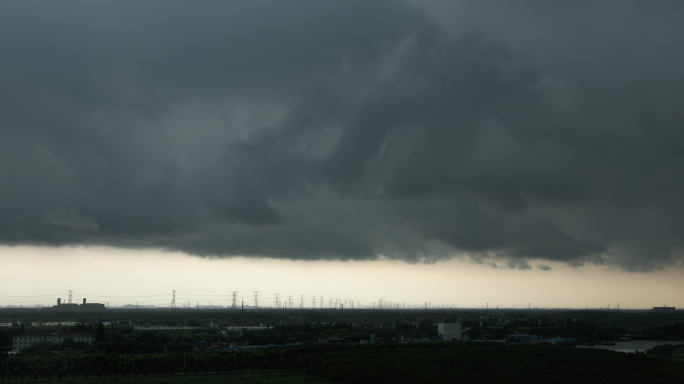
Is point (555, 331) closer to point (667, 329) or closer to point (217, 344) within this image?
point (667, 329)

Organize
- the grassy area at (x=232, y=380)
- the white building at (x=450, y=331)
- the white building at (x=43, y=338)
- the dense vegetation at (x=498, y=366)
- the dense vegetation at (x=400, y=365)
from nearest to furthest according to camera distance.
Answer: the dense vegetation at (x=498, y=366), the dense vegetation at (x=400, y=365), the grassy area at (x=232, y=380), the white building at (x=43, y=338), the white building at (x=450, y=331)

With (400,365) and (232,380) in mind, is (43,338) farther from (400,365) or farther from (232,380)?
(400,365)

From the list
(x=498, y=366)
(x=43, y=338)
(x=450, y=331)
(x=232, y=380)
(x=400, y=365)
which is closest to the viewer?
(x=498, y=366)

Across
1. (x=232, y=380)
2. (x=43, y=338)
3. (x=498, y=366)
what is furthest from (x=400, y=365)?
(x=43, y=338)

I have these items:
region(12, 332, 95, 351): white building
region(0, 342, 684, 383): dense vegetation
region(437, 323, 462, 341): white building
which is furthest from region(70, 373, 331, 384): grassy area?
region(437, 323, 462, 341): white building

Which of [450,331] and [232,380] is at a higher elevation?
[450,331]

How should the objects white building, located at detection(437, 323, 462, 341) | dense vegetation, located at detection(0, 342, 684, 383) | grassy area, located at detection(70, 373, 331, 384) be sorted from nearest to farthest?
dense vegetation, located at detection(0, 342, 684, 383)
grassy area, located at detection(70, 373, 331, 384)
white building, located at detection(437, 323, 462, 341)

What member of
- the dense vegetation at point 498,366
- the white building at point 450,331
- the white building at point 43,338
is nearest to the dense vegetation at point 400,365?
the dense vegetation at point 498,366

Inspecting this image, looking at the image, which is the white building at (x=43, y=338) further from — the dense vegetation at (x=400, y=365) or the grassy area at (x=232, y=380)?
the grassy area at (x=232, y=380)

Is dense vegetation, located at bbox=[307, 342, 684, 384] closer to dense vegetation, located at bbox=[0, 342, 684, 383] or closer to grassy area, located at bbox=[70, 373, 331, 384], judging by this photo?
dense vegetation, located at bbox=[0, 342, 684, 383]

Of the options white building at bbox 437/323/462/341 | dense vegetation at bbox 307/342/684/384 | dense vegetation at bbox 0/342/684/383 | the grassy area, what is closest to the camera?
dense vegetation at bbox 307/342/684/384

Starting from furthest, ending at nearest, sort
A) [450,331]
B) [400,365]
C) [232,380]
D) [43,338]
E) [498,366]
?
1. [450,331]
2. [43,338]
3. [232,380]
4. [400,365]
5. [498,366]

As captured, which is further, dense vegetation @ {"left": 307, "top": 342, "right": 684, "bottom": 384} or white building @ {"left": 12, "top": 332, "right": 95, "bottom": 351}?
white building @ {"left": 12, "top": 332, "right": 95, "bottom": 351}
